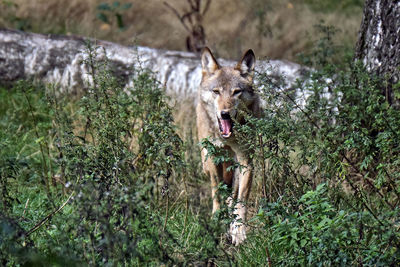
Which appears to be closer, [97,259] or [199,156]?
[97,259]

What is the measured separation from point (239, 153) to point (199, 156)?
78 centimetres

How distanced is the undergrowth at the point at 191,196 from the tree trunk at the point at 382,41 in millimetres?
233

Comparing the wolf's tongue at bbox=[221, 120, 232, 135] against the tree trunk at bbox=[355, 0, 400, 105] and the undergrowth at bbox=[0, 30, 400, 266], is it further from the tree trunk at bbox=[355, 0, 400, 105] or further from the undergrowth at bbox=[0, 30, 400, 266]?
the tree trunk at bbox=[355, 0, 400, 105]

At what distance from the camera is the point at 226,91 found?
548 cm

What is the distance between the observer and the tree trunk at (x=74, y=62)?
7414mm

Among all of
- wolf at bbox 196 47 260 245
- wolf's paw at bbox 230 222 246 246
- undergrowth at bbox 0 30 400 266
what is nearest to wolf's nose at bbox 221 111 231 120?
wolf at bbox 196 47 260 245

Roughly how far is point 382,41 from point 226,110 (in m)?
1.70

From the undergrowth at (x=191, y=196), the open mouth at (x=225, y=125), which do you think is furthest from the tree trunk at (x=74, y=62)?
the open mouth at (x=225, y=125)

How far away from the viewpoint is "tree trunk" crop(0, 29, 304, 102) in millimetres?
7414

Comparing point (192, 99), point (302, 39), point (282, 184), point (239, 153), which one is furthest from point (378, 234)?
point (302, 39)

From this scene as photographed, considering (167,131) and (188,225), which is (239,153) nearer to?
(188,225)

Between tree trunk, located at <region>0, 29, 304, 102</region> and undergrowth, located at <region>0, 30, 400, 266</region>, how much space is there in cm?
144

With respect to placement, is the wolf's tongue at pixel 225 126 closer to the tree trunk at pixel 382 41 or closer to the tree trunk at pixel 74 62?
the tree trunk at pixel 382 41

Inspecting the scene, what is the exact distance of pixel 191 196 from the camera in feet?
17.8
